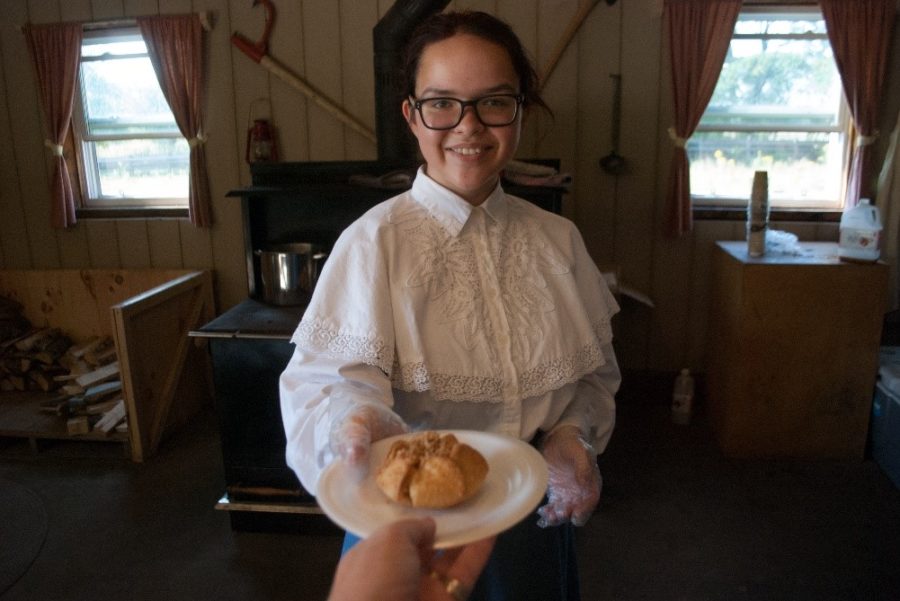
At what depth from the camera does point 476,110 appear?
102cm

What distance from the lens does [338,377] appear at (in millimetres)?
985

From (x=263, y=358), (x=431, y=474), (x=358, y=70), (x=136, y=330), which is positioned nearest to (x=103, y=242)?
(x=136, y=330)

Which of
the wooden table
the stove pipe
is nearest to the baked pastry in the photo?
the stove pipe

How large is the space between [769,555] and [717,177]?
1751 millimetres

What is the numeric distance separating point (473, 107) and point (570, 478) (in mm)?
625

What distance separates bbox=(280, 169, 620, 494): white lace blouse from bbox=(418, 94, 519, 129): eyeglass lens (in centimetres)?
12

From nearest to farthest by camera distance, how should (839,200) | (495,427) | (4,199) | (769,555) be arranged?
(495,427) → (769,555) → (839,200) → (4,199)

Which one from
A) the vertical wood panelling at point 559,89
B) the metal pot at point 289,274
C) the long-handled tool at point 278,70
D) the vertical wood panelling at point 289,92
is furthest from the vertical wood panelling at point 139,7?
the vertical wood panelling at point 559,89

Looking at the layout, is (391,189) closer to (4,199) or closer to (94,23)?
(94,23)

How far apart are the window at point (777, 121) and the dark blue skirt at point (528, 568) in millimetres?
2398

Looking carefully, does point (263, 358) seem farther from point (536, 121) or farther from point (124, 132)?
point (124, 132)

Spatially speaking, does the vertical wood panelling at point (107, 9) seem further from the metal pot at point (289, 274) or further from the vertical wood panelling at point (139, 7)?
the metal pot at point (289, 274)

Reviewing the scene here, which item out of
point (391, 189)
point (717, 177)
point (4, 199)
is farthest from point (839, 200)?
point (4, 199)

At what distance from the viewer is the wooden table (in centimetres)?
256
